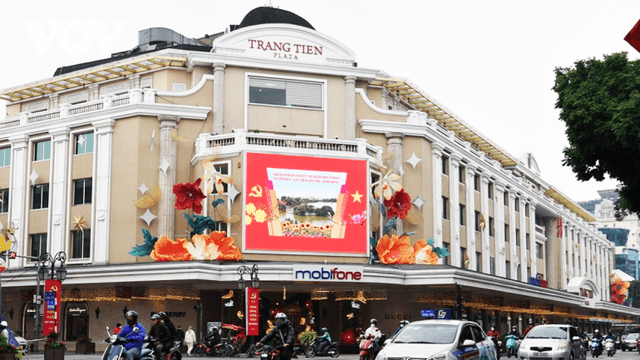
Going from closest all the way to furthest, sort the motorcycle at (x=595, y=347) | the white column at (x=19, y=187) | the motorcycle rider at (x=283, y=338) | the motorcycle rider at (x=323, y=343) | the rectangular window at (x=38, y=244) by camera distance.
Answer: the motorcycle rider at (x=283, y=338) → the motorcycle rider at (x=323, y=343) → the motorcycle at (x=595, y=347) → the rectangular window at (x=38, y=244) → the white column at (x=19, y=187)

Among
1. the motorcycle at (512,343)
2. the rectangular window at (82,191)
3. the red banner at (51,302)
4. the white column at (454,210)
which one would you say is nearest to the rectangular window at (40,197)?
the rectangular window at (82,191)

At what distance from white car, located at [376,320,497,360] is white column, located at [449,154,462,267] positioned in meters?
35.3

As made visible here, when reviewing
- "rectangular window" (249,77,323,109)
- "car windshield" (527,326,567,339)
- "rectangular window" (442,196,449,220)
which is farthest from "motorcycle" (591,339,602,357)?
"rectangular window" (249,77,323,109)

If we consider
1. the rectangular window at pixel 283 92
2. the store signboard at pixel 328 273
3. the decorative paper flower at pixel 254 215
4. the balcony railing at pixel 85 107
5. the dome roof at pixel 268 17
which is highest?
the dome roof at pixel 268 17

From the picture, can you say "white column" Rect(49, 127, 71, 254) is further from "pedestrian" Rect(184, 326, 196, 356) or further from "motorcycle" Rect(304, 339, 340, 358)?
"motorcycle" Rect(304, 339, 340, 358)

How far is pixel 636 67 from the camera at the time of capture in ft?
94.2

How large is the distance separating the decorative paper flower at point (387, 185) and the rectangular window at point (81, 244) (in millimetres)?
17058

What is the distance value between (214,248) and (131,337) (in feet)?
81.7

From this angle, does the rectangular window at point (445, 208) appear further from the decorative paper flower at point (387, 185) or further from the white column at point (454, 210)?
the decorative paper flower at point (387, 185)

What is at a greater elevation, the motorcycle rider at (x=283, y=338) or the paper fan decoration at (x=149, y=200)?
the paper fan decoration at (x=149, y=200)

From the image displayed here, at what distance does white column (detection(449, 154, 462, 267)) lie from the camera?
55.3m

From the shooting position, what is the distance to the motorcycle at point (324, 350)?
38.1 meters

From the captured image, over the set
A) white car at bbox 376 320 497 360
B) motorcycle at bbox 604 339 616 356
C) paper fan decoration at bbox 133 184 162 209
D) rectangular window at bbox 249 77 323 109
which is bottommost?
motorcycle at bbox 604 339 616 356

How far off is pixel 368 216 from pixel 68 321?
18928 mm
